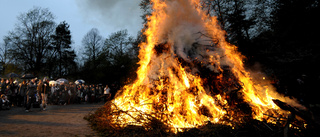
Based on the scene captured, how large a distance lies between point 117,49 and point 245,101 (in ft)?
124

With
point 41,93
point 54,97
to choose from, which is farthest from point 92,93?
point 41,93

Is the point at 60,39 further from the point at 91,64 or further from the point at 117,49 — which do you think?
the point at 117,49

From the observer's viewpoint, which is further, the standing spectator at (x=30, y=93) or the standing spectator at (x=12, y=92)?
the standing spectator at (x=12, y=92)

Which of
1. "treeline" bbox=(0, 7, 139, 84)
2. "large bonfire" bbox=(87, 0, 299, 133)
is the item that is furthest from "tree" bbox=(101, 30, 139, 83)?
"large bonfire" bbox=(87, 0, 299, 133)

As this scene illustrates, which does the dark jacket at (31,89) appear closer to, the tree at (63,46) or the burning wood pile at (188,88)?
the burning wood pile at (188,88)

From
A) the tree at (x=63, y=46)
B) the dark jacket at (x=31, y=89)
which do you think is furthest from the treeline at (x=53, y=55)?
the dark jacket at (x=31, y=89)

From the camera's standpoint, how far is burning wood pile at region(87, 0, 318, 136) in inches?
193

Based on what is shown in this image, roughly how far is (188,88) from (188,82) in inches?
8.9

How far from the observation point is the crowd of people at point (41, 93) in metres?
10.9

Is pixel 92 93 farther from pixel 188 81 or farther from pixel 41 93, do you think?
pixel 188 81

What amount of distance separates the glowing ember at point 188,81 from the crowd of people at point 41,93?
22.9 feet

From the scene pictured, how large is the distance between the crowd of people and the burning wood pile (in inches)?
266

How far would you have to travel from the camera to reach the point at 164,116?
523 cm

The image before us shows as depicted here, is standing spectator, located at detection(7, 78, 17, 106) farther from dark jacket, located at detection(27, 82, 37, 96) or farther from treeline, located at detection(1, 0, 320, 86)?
treeline, located at detection(1, 0, 320, 86)
